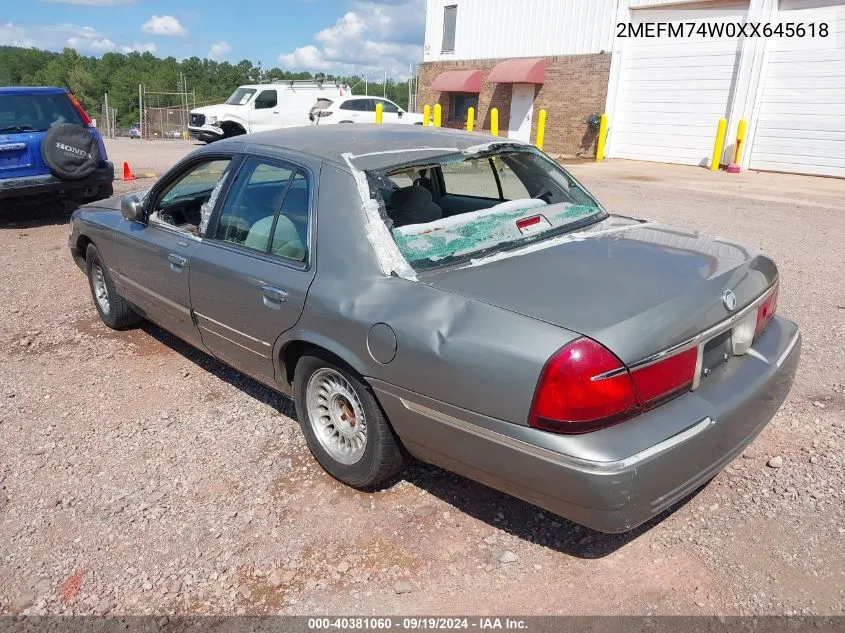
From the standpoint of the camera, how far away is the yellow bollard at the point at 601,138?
1988cm

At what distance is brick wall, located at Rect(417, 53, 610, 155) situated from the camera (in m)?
20.5

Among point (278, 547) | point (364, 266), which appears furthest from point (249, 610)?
point (364, 266)

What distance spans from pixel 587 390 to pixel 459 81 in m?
24.7

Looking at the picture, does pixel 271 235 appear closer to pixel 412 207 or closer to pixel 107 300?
pixel 412 207

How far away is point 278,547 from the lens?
2.75 metres

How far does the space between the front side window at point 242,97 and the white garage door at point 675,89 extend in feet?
38.7

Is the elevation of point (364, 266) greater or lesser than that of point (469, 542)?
greater

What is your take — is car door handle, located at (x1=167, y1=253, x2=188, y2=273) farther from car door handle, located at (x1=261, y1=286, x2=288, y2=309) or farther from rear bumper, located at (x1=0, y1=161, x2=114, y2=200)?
rear bumper, located at (x1=0, y1=161, x2=114, y2=200)

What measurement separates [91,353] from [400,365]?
10.3 ft

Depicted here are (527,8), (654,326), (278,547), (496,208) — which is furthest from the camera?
(527,8)

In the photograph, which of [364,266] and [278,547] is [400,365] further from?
[278,547]

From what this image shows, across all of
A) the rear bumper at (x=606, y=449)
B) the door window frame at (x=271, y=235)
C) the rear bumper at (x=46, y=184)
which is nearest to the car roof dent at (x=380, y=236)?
the door window frame at (x=271, y=235)

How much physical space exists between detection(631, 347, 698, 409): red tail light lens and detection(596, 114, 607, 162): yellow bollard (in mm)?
18854

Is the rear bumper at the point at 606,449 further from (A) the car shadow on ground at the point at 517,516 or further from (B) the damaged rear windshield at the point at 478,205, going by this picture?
(B) the damaged rear windshield at the point at 478,205
